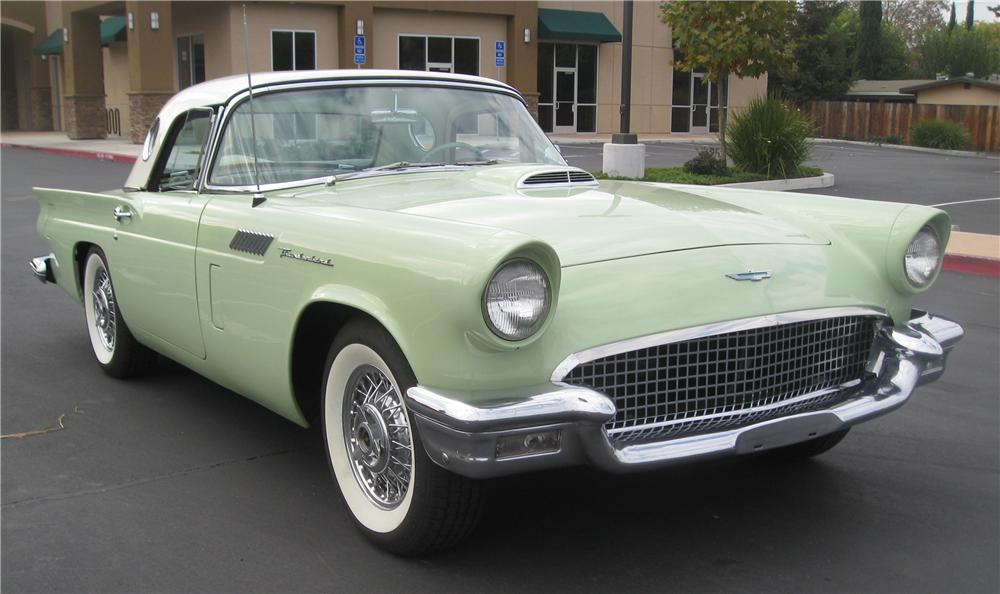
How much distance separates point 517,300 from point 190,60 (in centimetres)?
3184

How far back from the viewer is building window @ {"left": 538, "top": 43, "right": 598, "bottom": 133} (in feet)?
116

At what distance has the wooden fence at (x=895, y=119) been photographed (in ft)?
118

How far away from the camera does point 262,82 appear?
4.47 meters

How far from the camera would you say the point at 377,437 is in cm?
330

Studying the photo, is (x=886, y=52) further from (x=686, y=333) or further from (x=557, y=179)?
(x=686, y=333)

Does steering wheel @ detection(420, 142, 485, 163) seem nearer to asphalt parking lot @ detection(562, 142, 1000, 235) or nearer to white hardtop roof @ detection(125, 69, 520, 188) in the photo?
white hardtop roof @ detection(125, 69, 520, 188)

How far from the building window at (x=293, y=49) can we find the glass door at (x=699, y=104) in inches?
606

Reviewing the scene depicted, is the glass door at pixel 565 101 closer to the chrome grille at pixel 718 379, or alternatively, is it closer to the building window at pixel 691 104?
the building window at pixel 691 104

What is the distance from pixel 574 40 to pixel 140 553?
33.3 meters

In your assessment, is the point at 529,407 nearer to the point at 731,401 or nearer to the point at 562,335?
the point at 562,335

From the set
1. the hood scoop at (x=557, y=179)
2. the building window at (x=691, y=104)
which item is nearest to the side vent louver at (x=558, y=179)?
the hood scoop at (x=557, y=179)

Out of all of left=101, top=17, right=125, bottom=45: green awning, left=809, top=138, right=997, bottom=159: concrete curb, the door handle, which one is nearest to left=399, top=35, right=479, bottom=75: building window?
left=101, top=17, right=125, bottom=45: green awning

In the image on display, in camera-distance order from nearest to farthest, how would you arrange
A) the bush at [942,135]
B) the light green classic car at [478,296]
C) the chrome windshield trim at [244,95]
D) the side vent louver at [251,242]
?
the light green classic car at [478,296] → the side vent louver at [251,242] → the chrome windshield trim at [244,95] → the bush at [942,135]

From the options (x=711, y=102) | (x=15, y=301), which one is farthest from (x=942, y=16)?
(x=15, y=301)
